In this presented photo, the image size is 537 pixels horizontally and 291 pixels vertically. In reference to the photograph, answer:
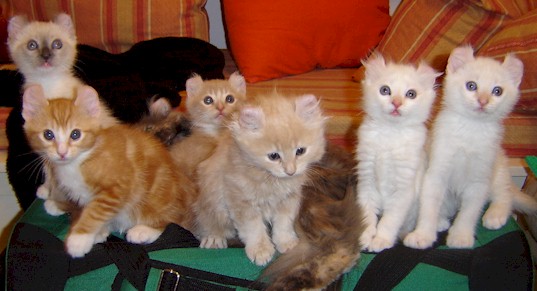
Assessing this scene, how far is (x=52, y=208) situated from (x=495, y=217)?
3.43 feet

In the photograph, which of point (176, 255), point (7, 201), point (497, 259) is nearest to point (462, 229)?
point (497, 259)

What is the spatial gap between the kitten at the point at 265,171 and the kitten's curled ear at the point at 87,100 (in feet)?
1.10

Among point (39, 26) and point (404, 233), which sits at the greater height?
point (39, 26)

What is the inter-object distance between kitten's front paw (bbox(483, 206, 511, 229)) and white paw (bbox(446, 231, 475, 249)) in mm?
83

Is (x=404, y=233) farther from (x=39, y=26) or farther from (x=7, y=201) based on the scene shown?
(x=7, y=201)

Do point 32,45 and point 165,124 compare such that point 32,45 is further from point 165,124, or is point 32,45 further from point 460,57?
point 460,57

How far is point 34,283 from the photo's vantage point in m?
0.93

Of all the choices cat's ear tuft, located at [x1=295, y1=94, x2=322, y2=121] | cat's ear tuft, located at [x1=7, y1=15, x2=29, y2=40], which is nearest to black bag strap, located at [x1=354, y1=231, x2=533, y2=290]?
cat's ear tuft, located at [x1=295, y1=94, x2=322, y2=121]

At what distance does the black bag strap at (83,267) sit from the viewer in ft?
3.06

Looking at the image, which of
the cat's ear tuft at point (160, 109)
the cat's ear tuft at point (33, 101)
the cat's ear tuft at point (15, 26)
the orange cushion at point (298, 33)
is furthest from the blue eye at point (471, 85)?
the cat's ear tuft at point (15, 26)

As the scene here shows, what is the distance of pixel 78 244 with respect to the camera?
961 millimetres

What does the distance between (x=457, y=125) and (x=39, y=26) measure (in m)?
1.33

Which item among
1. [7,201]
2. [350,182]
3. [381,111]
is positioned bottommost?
[7,201]

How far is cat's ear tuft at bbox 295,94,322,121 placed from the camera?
1.04 meters
